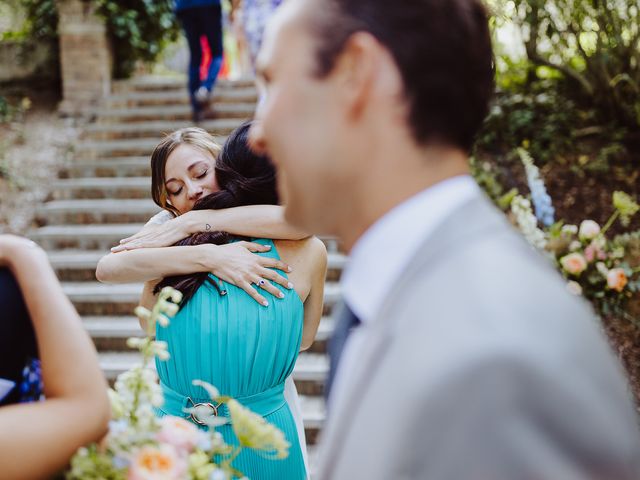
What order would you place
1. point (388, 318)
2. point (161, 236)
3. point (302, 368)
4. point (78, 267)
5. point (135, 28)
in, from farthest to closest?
point (135, 28) < point (78, 267) < point (302, 368) < point (161, 236) < point (388, 318)

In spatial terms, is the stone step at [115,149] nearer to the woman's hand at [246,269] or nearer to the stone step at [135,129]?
the stone step at [135,129]

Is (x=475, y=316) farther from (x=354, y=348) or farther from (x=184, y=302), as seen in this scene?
(x=184, y=302)

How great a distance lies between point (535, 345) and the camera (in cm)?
59

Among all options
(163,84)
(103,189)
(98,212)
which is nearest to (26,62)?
(163,84)

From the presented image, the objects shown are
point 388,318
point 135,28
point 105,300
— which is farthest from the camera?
point 135,28

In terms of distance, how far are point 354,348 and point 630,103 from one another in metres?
6.56

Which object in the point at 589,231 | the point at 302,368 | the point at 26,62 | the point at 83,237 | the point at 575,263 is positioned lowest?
the point at 302,368

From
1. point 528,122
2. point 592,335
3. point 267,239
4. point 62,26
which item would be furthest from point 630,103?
point 592,335

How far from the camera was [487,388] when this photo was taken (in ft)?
1.90

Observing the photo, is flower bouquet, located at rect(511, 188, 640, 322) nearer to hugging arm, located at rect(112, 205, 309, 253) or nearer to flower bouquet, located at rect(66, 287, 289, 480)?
hugging arm, located at rect(112, 205, 309, 253)

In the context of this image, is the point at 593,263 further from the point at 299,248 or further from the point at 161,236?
the point at 161,236

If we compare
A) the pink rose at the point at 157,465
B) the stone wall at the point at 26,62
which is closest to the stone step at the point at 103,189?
the stone wall at the point at 26,62

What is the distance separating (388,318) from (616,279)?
3509mm

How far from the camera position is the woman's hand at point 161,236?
196cm
